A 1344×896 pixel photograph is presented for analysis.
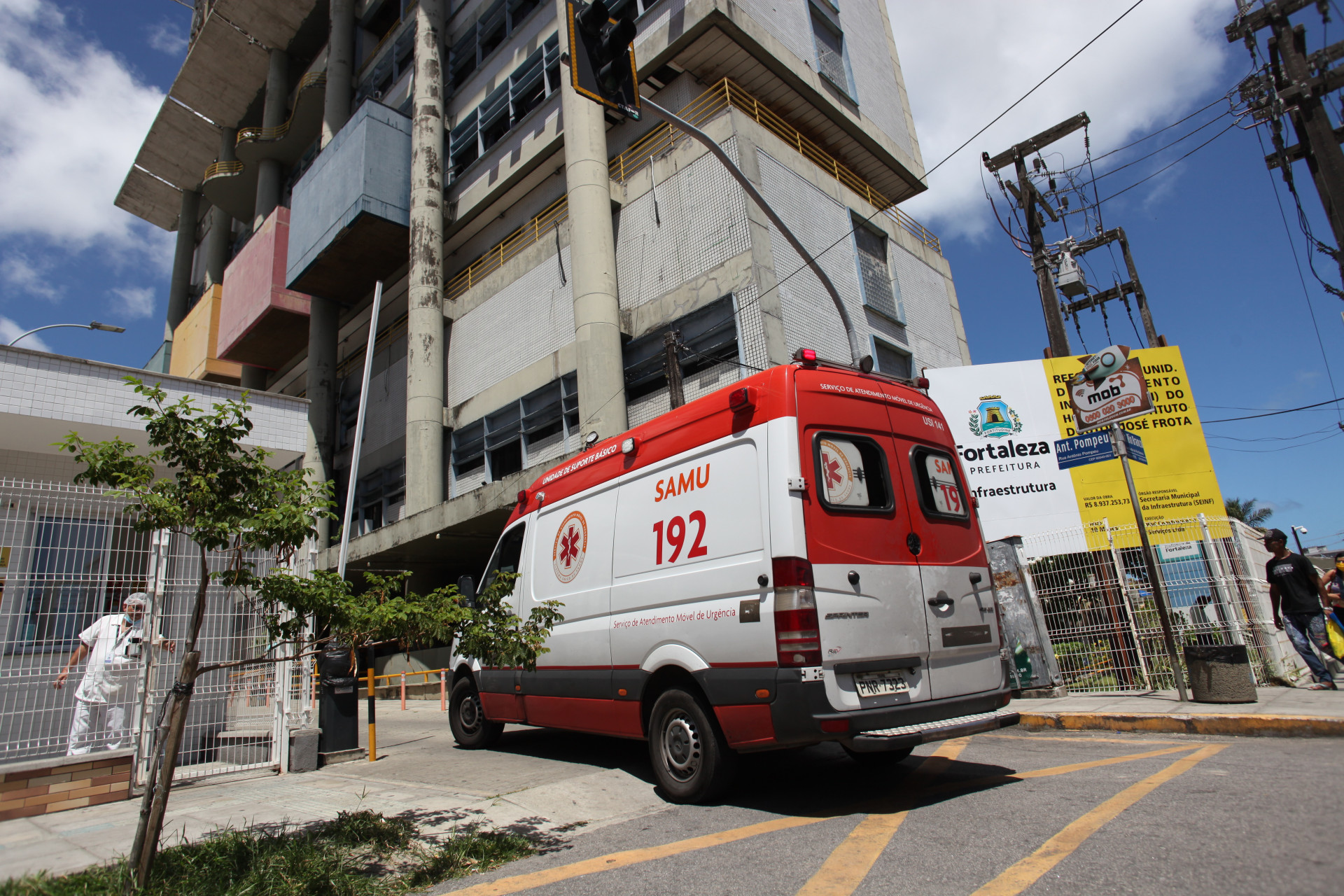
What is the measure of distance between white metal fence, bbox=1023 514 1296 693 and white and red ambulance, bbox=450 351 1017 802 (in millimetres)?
4349

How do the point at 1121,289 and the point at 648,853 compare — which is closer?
the point at 648,853

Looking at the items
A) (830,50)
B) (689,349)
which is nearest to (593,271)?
(689,349)

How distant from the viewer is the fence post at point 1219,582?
825 centimetres

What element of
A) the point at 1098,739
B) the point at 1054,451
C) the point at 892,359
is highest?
the point at 892,359

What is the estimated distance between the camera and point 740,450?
4996mm

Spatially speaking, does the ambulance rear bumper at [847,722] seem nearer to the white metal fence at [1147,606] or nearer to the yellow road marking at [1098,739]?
the yellow road marking at [1098,739]

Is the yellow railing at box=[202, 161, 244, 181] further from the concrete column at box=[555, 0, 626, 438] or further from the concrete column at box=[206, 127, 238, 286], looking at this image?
the concrete column at box=[555, 0, 626, 438]

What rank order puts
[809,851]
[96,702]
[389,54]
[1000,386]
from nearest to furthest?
[809,851] → [96,702] → [1000,386] → [389,54]

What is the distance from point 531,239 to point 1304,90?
16.8 meters

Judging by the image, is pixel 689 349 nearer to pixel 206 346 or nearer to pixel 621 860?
pixel 621 860

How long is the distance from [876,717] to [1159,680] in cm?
630

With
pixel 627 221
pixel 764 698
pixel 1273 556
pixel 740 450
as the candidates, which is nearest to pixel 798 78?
pixel 627 221

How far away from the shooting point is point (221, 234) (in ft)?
123

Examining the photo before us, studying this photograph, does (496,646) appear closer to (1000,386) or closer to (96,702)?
(96,702)
